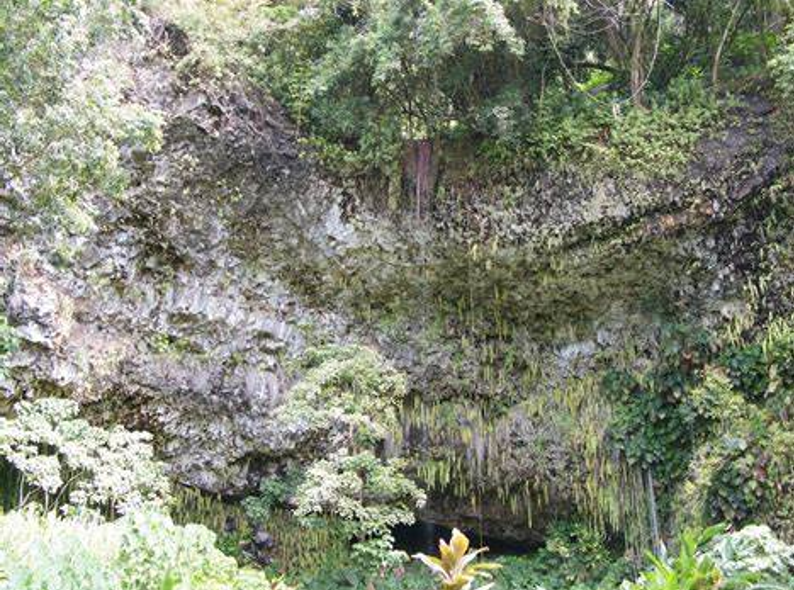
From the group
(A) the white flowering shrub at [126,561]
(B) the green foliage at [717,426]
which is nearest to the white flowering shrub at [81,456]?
(A) the white flowering shrub at [126,561]

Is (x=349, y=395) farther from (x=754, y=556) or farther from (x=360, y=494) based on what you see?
(x=754, y=556)

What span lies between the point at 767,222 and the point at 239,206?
5221 mm

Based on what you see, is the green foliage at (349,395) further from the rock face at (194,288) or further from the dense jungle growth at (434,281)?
the rock face at (194,288)

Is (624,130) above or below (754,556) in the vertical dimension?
above

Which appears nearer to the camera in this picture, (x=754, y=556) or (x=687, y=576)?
(x=687, y=576)

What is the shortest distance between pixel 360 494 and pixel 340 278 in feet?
8.91

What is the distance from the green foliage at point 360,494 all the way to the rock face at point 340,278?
171cm

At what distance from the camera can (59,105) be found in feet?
16.1

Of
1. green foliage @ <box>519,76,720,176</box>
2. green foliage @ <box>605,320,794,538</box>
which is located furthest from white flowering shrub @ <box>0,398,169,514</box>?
green foliage @ <box>519,76,720,176</box>

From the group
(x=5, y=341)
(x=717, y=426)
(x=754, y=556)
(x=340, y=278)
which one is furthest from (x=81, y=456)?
(x=717, y=426)

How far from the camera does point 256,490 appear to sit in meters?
7.79

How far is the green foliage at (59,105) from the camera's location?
15.3 ft

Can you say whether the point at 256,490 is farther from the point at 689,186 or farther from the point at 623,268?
the point at 689,186

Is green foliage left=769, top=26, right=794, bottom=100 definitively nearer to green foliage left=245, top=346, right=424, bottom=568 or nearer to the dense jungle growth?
the dense jungle growth
